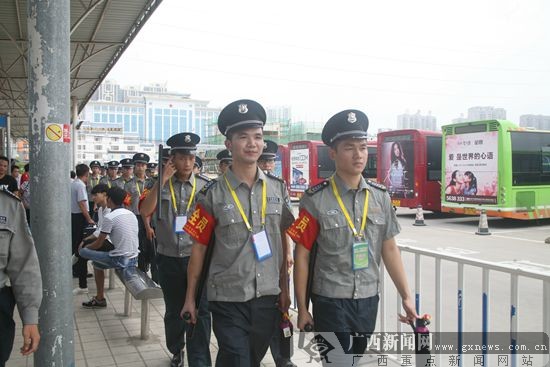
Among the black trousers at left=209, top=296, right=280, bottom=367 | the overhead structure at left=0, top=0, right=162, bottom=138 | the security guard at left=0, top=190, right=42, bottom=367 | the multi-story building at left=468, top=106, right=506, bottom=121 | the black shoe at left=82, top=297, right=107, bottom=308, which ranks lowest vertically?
the black shoe at left=82, top=297, right=107, bottom=308

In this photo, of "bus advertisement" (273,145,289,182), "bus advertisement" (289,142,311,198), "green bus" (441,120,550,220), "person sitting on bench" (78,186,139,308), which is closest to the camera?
"person sitting on bench" (78,186,139,308)

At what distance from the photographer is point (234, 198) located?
8.55ft

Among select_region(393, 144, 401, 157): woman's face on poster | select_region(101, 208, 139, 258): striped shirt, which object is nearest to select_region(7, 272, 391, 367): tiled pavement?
select_region(101, 208, 139, 258): striped shirt

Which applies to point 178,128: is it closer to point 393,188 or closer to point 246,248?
point 393,188

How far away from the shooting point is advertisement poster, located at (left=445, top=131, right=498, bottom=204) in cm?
1287

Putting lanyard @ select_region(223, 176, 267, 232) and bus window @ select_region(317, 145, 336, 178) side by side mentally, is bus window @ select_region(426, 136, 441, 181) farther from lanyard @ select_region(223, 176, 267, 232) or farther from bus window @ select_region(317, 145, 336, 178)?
lanyard @ select_region(223, 176, 267, 232)

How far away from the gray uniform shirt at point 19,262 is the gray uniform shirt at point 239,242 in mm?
822

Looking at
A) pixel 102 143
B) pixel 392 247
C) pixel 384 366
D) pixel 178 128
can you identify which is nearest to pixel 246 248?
pixel 392 247

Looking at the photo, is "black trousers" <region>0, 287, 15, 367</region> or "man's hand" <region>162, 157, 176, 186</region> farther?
"man's hand" <region>162, 157, 176, 186</region>

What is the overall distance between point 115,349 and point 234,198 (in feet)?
7.72

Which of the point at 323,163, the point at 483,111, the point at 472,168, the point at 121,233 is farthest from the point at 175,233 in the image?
the point at 483,111

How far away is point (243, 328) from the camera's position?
250 cm

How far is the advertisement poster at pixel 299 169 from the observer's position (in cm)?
2084

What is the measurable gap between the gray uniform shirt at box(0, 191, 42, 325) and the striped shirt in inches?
114
